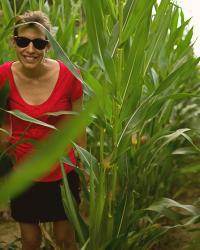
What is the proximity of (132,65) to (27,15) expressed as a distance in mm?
348

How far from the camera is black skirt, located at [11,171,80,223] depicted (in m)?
1.02

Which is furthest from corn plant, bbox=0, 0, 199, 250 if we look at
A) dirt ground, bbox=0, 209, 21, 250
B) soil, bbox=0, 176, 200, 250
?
dirt ground, bbox=0, 209, 21, 250

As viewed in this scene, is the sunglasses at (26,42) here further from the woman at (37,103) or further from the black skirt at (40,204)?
the black skirt at (40,204)

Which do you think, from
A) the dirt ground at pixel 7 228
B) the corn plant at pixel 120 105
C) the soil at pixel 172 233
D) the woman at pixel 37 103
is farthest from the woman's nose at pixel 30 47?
the dirt ground at pixel 7 228

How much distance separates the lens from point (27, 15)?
3.13ft

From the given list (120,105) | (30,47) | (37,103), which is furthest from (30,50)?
(120,105)

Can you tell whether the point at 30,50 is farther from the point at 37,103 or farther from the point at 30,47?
the point at 37,103

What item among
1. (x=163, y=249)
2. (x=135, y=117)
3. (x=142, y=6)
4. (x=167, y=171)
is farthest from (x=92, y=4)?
(x=163, y=249)

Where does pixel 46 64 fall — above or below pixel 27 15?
below

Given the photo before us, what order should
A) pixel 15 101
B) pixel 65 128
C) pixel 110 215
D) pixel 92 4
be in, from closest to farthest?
pixel 65 128, pixel 92 4, pixel 110 215, pixel 15 101

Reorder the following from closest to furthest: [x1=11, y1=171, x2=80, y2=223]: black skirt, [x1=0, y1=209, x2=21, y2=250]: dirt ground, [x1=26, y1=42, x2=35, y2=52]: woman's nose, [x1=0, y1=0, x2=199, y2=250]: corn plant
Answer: [x1=0, y1=0, x2=199, y2=250]: corn plant
[x1=26, y1=42, x2=35, y2=52]: woman's nose
[x1=11, y1=171, x2=80, y2=223]: black skirt
[x1=0, y1=209, x2=21, y2=250]: dirt ground

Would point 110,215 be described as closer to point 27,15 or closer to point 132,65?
point 132,65

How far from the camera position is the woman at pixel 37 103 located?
0.91 metres

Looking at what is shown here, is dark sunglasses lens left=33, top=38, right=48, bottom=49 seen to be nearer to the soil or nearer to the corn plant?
the corn plant
